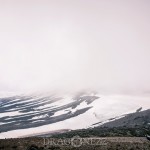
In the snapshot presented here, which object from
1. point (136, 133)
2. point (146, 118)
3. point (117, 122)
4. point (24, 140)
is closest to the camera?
point (24, 140)

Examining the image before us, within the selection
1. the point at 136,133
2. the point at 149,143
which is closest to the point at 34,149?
the point at 149,143

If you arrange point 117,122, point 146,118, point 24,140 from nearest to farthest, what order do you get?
point 24,140 → point 146,118 → point 117,122

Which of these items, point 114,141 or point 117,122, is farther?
point 117,122

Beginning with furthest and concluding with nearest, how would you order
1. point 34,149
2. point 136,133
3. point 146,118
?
1. point 146,118
2. point 136,133
3. point 34,149

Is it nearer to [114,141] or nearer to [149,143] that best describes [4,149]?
[114,141]

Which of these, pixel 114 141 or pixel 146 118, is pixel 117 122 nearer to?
pixel 146 118

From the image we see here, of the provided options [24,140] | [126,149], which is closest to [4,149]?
[24,140]

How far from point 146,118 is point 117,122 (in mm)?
26761

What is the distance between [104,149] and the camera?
123ft

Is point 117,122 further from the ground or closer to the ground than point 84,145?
further from the ground

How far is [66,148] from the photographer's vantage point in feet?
121

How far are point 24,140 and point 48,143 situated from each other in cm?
323

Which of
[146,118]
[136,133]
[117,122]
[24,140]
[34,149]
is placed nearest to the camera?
[34,149]

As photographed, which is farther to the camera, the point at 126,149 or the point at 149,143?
the point at 149,143
